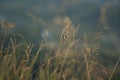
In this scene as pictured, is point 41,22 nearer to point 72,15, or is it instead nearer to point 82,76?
point 72,15

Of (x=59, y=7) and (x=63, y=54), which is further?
(x=59, y=7)

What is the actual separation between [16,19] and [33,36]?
33cm

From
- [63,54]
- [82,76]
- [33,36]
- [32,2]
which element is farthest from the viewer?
[32,2]

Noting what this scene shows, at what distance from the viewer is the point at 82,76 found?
291 centimetres

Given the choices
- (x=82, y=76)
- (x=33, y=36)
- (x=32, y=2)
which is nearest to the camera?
(x=82, y=76)

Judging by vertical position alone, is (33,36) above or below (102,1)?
below

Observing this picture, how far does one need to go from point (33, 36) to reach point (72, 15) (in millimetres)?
472

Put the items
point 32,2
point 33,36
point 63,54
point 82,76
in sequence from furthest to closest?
point 32,2 → point 33,36 → point 82,76 → point 63,54

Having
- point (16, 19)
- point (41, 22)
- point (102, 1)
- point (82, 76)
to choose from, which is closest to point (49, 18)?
point (41, 22)

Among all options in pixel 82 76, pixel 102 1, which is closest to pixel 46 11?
pixel 102 1

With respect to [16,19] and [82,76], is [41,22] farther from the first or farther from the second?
[82,76]

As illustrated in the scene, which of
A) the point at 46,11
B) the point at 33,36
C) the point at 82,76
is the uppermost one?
the point at 46,11

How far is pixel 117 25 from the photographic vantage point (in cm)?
397

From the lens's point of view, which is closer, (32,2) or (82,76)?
(82,76)
